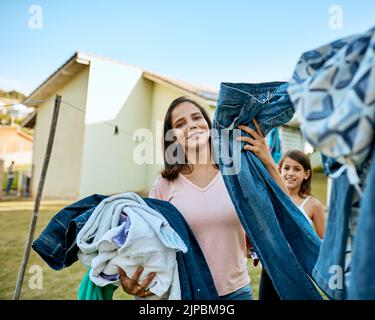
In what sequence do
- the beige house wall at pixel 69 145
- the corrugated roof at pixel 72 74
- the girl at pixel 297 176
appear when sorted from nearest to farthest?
the girl at pixel 297 176 < the corrugated roof at pixel 72 74 < the beige house wall at pixel 69 145

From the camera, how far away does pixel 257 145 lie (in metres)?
1.46

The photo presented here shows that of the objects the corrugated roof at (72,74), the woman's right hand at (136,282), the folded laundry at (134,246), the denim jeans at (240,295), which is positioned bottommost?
the denim jeans at (240,295)

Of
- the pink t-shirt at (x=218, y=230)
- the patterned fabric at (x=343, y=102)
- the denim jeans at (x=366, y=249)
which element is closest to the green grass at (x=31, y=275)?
the pink t-shirt at (x=218, y=230)

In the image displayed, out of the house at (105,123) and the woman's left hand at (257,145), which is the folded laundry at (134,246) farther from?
the house at (105,123)

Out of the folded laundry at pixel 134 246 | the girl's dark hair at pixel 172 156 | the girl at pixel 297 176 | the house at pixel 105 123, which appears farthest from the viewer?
the house at pixel 105 123

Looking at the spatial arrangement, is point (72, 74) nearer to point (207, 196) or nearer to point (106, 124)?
point (106, 124)

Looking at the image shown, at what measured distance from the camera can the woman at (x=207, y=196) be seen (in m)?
1.49

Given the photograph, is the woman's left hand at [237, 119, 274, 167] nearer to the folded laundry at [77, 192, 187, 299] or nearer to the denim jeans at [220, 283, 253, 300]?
the folded laundry at [77, 192, 187, 299]

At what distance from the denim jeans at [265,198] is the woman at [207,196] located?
0.25ft

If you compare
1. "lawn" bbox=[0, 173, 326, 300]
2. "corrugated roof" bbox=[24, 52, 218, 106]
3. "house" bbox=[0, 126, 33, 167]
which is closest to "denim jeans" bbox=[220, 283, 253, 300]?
"lawn" bbox=[0, 173, 326, 300]

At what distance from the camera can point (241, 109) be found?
1.44 m
